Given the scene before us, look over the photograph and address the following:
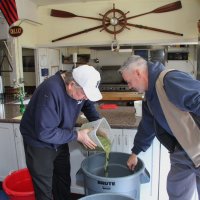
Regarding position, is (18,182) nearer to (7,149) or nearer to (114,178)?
(7,149)

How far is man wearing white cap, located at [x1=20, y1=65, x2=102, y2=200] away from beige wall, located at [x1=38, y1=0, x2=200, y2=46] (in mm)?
2676

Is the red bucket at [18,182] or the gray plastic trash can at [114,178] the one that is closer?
the gray plastic trash can at [114,178]

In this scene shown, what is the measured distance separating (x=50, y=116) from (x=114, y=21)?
115 inches

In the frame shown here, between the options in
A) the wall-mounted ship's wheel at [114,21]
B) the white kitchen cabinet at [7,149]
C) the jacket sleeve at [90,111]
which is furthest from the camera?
the wall-mounted ship's wheel at [114,21]

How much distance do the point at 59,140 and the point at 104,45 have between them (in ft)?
9.77

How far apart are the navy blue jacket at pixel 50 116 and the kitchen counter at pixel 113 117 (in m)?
0.55

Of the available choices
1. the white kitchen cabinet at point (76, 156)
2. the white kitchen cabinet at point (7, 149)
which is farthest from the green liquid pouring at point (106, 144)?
the white kitchen cabinet at point (7, 149)

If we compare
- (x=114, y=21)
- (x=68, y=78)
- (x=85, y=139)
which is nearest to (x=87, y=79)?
(x=68, y=78)

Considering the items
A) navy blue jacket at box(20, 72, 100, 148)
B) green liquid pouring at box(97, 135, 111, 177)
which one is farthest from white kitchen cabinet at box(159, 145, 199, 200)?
navy blue jacket at box(20, 72, 100, 148)

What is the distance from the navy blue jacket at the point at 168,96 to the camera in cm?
119

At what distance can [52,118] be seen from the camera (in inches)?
55.7

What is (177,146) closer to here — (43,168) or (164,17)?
(43,168)

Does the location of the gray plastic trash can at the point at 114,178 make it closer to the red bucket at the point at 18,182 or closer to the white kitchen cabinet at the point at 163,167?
the white kitchen cabinet at the point at 163,167

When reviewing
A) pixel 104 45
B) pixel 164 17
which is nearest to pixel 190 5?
pixel 164 17
